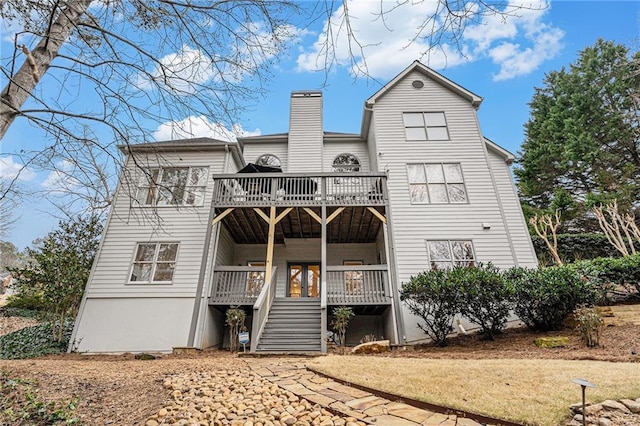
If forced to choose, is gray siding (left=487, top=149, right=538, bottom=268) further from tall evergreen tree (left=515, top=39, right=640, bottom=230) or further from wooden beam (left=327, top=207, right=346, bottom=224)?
tall evergreen tree (left=515, top=39, right=640, bottom=230)

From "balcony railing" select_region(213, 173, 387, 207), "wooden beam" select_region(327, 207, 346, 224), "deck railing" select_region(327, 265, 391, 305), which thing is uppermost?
"balcony railing" select_region(213, 173, 387, 207)

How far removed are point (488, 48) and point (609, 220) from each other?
Answer: 20.3 meters

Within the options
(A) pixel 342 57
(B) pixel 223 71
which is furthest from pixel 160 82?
(A) pixel 342 57

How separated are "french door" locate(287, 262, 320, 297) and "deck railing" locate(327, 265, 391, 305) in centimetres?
279

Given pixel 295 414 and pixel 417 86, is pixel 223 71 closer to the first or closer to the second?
pixel 295 414

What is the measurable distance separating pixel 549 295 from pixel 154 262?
38.4ft

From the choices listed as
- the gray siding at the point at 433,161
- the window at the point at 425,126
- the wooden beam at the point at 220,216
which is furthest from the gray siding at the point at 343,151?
the wooden beam at the point at 220,216

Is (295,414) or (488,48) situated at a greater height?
(488,48)

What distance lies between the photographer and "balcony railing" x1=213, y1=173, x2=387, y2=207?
10.0 meters

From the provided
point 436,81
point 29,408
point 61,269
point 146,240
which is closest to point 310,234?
point 146,240

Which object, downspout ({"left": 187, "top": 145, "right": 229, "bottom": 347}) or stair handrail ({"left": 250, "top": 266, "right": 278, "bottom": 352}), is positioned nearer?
stair handrail ({"left": 250, "top": 266, "right": 278, "bottom": 352})

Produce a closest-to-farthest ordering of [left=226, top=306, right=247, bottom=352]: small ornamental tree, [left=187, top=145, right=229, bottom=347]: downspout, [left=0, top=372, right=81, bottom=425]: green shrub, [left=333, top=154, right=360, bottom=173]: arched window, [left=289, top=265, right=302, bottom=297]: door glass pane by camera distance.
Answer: [left=0, top=372, right=81, bottom=425]: green shrub → [left=187, top=145, right=229, bottom=347]: downspout → [left=226, top=306, right=247, bottom=352]: small ornamental tree → [left=289, top=265, right=302, bottom=297]: door glass pane → [left=333, top=154, right=360, bottom=173]: arched window

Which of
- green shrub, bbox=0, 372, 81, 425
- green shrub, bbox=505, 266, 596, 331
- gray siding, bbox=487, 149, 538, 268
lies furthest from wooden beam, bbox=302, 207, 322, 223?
green shrub, bbox=0, 372, 81, 425

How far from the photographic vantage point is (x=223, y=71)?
3.74 metres
